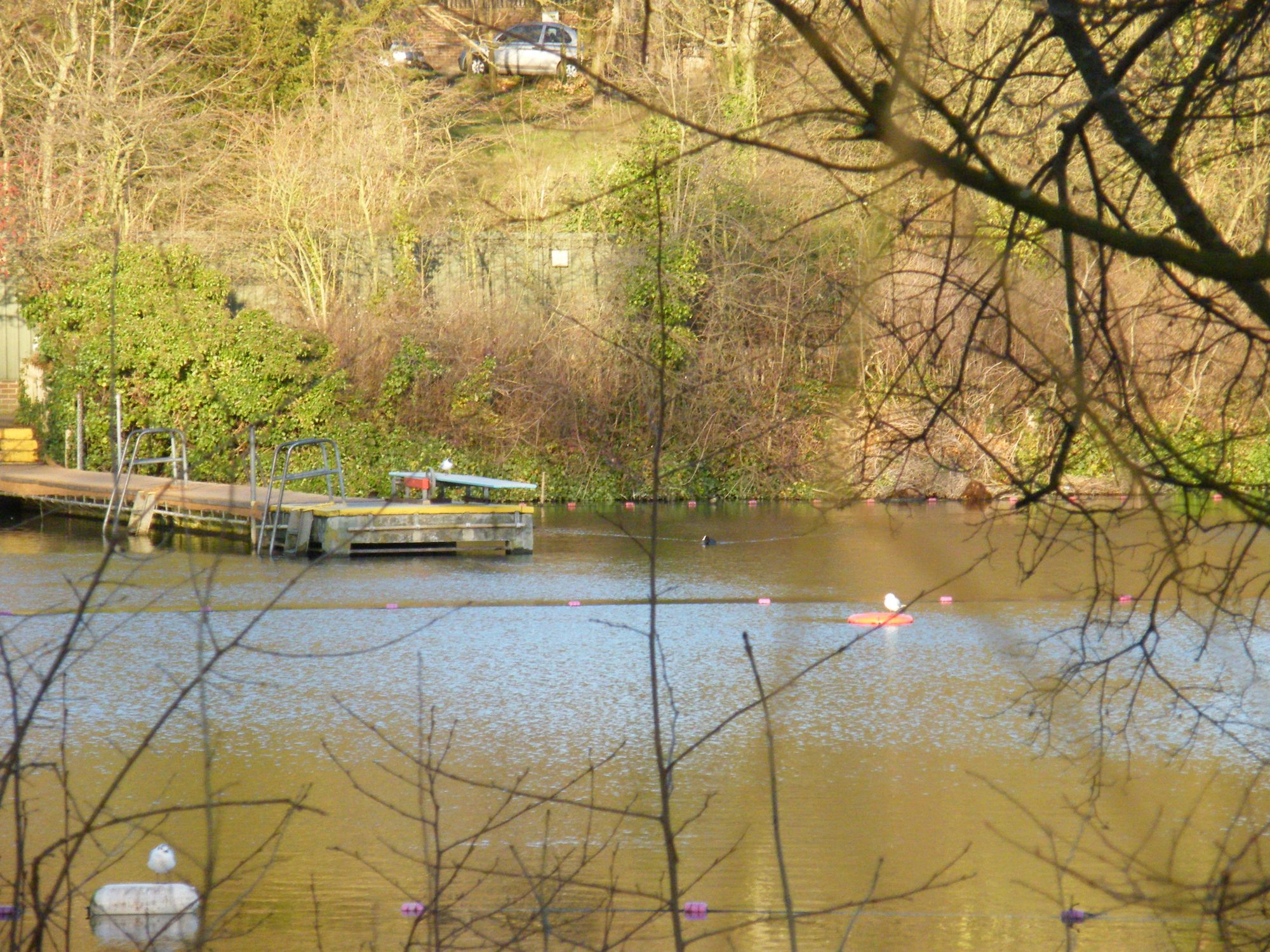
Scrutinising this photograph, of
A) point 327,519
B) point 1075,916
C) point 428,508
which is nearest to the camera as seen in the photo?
point 1075,916

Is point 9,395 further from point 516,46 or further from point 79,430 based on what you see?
point 516,46

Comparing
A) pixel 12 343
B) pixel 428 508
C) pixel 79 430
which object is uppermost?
pixel 12 343

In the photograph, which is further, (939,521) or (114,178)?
(114,178)

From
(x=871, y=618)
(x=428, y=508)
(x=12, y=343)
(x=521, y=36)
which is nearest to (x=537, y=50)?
(x=521, y=36)

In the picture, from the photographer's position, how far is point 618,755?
6.50 m

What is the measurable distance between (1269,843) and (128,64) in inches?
735

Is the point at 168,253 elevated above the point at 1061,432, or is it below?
above

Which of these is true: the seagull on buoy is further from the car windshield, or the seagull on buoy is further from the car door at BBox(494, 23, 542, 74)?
the car windshield

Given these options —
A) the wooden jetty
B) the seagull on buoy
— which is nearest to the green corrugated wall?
the wooden jetty

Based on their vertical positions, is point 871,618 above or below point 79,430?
below

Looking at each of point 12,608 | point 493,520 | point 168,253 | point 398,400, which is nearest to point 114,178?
point 168,253

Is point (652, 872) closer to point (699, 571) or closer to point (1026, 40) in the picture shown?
point (1026, 40)

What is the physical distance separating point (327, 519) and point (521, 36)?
33.5 ft

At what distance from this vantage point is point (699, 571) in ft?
39.6
